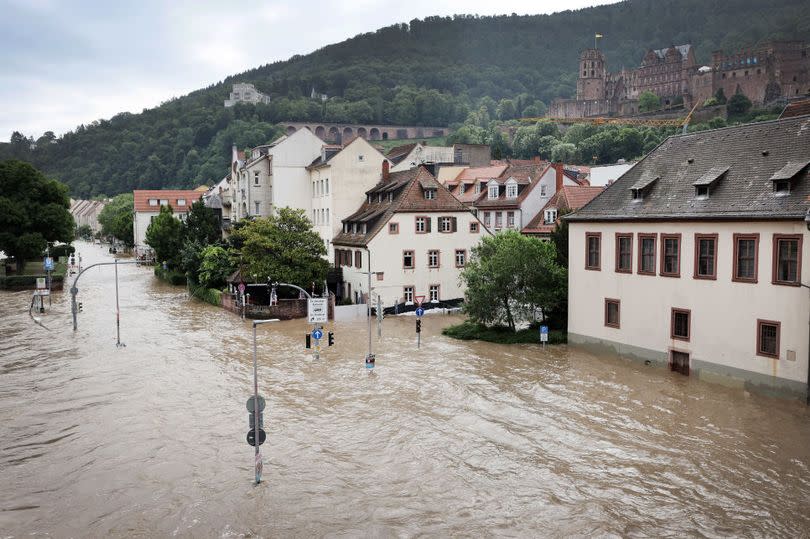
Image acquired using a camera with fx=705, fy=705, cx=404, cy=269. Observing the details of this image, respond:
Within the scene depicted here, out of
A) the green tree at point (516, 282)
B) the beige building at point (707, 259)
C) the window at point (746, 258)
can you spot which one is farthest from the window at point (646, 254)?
the green tree at point (516, 282)

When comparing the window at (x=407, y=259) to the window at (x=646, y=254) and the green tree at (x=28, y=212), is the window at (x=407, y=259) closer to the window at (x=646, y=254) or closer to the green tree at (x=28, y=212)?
the window at (x=646, y=254)

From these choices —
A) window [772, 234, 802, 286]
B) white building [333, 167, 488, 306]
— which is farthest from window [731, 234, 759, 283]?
white building [333, 167, 488, 306]

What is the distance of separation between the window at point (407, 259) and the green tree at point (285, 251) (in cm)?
615

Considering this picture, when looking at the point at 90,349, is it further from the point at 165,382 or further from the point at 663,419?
the point at 663,419

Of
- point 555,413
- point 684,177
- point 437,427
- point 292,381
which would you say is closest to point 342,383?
point 292,381

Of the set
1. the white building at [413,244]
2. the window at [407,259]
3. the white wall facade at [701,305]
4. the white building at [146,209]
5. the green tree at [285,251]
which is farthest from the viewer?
the white building at [146,209]

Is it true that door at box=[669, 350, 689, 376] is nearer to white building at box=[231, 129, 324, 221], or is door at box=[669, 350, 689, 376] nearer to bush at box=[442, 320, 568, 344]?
bush at box=[442, 320, 568, 344]

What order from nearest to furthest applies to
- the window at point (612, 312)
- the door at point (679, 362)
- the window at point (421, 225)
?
the door at point (679, 362) < the window at point (612, 312) < the window at point (421, 225)

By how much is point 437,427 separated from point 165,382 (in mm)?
14698

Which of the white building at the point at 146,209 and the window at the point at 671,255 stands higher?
the white building at the point at 146,209

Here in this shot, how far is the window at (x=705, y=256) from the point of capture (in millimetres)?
30438

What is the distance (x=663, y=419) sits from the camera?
2634 cm

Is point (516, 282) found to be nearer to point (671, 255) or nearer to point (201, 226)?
point (671, 255)

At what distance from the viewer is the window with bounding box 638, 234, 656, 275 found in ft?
110
